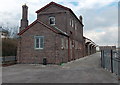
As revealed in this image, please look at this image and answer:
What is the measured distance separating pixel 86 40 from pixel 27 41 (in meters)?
23.1

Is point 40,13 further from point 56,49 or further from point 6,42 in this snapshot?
point 56,49

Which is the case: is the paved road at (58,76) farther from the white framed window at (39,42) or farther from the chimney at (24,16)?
the chimney at (24,16)

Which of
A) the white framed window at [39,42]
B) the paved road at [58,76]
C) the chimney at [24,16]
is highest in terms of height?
the chimney at [24,16]

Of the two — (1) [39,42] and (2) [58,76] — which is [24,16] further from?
(2) [58,76]

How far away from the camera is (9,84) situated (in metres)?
8.06

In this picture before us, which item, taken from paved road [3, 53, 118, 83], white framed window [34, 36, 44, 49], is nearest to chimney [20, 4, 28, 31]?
white framed window [34, 36, 44, 49]

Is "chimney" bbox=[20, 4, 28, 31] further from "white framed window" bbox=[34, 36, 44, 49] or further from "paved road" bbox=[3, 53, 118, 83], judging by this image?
"paved road" bbox=[3, 53, 118, 83]

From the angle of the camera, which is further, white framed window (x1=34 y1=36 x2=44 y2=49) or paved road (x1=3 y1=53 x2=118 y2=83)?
white framed window (x1=34 y1=36 x2=44 y2=49)

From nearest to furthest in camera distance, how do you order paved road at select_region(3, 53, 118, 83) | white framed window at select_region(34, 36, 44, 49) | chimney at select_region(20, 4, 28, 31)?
paved road at select_region(3, 53, 118, 83) → white framed window at select_region(34, 36, 44, 49) → chimney at select_region(20, 4, 28, 31)

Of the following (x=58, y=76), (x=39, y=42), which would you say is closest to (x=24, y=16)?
(x=39, y=42)

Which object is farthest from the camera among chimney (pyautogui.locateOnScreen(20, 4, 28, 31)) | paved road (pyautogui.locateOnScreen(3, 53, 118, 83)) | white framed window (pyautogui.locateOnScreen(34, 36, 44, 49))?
chimney (pyautogui.locateOnScreen(20, 4, 28, 31))

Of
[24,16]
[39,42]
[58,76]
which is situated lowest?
[58,76]

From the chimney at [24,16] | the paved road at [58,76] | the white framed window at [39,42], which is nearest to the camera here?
the paved road at [58,76]

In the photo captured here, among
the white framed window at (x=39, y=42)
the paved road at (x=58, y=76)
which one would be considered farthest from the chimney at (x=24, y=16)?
the paved road at (x=58, y=76)
